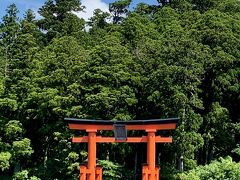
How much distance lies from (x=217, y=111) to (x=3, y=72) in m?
13.7

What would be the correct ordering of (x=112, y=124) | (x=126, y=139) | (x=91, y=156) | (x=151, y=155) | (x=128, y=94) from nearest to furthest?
(x=151, y=155) → (x=91, y=156) → (x=126, y=139) → (x=112, y=124) → (x=128, y=94)

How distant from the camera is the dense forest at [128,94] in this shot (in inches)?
898

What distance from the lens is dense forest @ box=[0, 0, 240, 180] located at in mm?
22797

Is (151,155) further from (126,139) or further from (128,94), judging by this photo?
(128,94)

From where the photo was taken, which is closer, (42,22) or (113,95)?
(113,95)

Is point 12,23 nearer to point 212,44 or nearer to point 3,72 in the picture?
point 3,72

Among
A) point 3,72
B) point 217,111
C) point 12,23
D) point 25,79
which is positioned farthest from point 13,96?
point 217,111

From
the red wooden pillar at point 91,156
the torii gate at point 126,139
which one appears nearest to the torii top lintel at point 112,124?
the torii gate at point 126,139

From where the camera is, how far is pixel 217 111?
24297 millimetres

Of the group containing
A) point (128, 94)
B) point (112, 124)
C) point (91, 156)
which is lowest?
point (91, 156)

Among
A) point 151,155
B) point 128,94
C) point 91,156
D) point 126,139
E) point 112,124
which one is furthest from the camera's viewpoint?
point 128,94

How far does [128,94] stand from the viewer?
78.8 feet

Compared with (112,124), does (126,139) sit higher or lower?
lower

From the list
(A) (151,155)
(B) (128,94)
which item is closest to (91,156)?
(A) (151,155)
